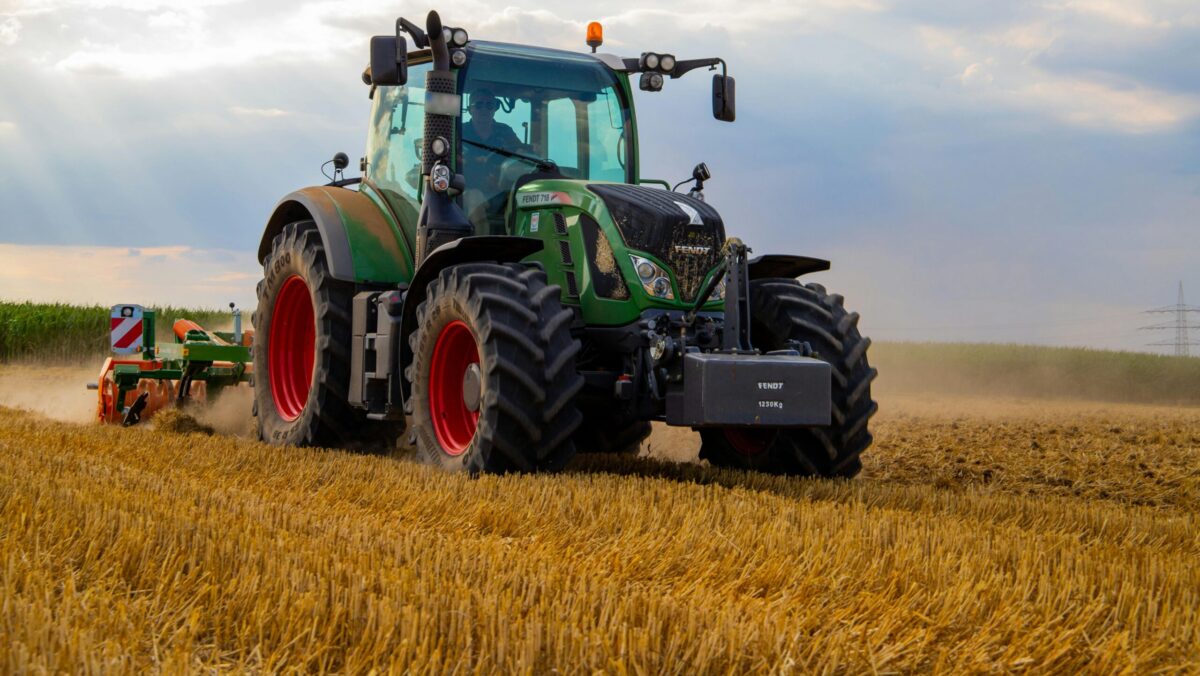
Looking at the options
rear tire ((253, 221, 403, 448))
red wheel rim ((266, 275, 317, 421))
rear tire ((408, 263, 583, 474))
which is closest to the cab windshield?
rear tire ((408, 263, 583, 474))

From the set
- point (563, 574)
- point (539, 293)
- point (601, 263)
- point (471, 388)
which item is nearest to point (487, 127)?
point (601, 263)

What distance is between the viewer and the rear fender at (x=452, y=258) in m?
6.84

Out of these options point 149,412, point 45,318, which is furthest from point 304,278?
point 45,318

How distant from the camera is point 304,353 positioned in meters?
9.26

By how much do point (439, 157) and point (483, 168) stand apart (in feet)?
1.23

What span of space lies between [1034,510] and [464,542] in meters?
3.25

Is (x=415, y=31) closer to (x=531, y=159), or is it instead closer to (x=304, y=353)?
(x=531, y=159)

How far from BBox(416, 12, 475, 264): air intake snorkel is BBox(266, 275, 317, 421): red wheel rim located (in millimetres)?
2046

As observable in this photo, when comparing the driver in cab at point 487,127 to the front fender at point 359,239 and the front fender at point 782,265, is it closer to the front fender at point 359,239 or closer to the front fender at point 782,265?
the front fender at point 359,239

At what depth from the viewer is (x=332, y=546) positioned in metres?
4.08

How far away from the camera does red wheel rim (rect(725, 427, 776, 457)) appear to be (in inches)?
297

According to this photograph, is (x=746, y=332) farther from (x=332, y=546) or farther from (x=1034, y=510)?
(x=332, y=546)

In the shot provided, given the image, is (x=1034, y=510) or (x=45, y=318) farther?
(x=45, y=318)

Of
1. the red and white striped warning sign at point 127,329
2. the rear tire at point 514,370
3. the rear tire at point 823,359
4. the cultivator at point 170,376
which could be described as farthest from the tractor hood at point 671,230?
the red and white striped warning sign at point 127,329
